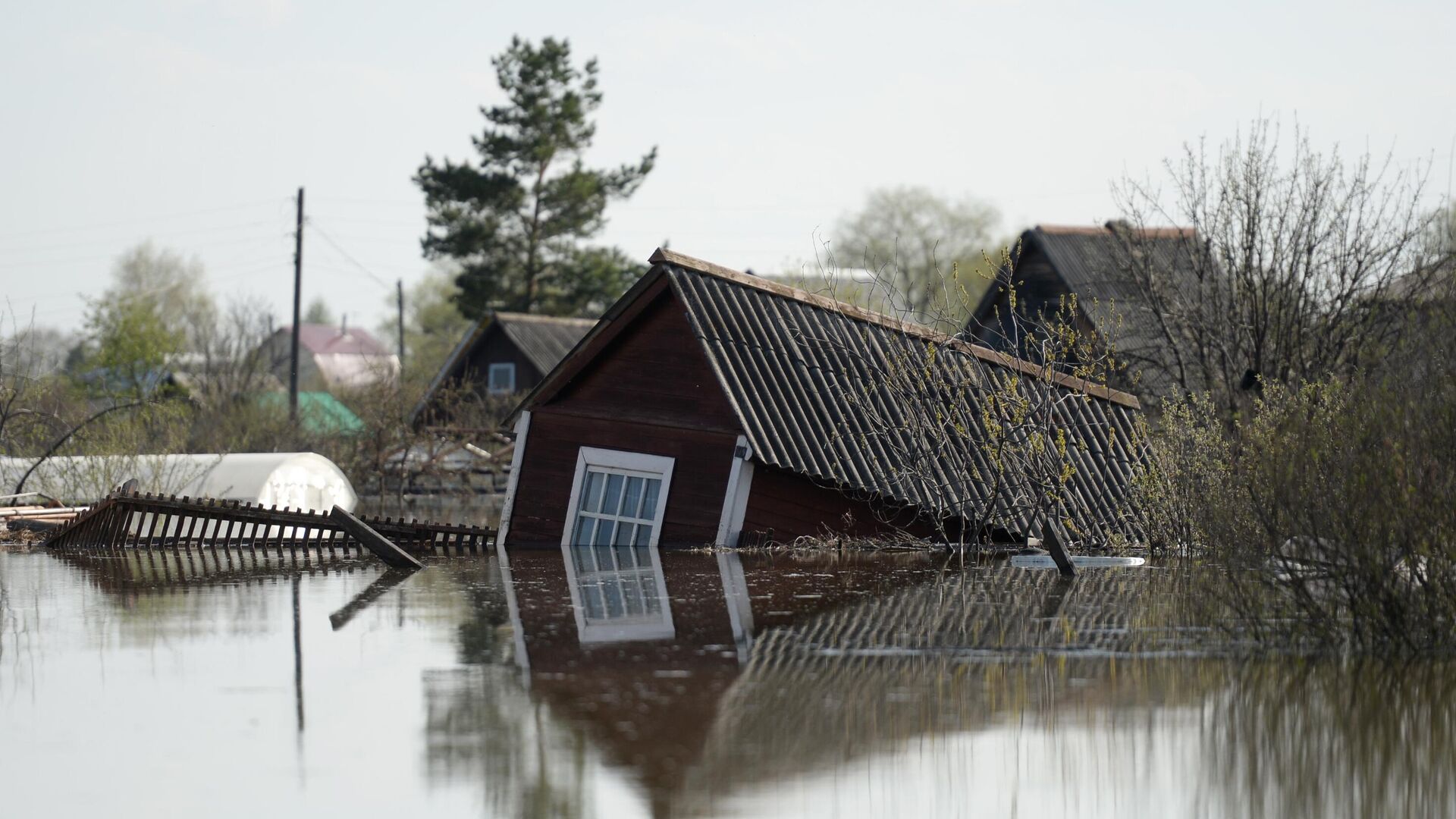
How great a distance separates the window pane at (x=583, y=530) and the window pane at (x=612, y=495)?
25 cm

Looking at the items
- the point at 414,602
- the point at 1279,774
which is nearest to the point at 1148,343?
the point at 414,602

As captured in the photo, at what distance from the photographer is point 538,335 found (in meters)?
54.4

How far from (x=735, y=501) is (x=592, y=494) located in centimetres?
238

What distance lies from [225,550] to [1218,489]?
39.4 ft

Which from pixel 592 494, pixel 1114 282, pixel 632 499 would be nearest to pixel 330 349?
pixel 1114 282

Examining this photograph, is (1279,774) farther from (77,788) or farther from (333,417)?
(333,417)

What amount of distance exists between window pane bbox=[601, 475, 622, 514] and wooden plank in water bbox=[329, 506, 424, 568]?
3384 mm

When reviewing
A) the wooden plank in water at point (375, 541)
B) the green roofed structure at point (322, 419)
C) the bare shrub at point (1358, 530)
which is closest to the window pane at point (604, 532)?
the wooden plank in water at point (375, 541)

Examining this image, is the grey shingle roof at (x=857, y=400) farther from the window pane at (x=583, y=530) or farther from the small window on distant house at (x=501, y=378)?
the small window on distant house at (x=501, y=378)

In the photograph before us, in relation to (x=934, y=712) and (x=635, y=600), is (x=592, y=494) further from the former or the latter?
(x=934, y=712)

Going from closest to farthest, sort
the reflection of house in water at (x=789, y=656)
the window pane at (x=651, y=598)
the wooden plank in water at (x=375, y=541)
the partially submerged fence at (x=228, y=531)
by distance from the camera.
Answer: the reflection of house in water at (x=789, y=656) → the window pane at (x=651, y=598) → the wooden plank in water at (x=375, y=541) → the partially submerged fence at (x=228, y=531)

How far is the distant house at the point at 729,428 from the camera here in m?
18.3

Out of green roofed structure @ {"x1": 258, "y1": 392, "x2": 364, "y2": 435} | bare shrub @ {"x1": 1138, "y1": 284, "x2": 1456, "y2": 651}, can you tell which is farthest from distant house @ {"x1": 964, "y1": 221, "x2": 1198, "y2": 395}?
green roofed structure @ {"x1": 258, "y1": 392, "x2": 364, "y2": 435}

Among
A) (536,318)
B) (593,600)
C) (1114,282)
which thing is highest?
(536,318)
